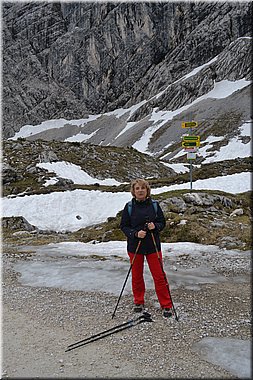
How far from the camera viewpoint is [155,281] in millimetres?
8305

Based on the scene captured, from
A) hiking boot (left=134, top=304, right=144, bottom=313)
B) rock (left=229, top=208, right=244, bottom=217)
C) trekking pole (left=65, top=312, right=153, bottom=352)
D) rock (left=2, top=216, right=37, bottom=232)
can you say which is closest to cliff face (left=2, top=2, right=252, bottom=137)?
rock (left=2, top=216, right=37, bottom=232)

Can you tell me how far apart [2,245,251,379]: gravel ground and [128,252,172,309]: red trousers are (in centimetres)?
32

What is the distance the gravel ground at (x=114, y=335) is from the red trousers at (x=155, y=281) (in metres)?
0.32

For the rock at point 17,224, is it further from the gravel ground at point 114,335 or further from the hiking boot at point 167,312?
the hiking boot at point 167,312

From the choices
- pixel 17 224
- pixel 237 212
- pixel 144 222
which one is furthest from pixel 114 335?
pixel 17 224

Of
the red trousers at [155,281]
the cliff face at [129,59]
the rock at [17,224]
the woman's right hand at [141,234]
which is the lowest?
the rock at [17,224]

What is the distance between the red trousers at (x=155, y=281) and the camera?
817cm

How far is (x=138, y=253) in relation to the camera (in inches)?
337

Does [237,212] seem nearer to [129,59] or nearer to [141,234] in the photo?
[141,234]

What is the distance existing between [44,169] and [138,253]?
36.8 m

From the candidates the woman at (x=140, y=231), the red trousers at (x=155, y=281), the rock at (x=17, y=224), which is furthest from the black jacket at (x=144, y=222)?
the rock at (x=17, y=224)

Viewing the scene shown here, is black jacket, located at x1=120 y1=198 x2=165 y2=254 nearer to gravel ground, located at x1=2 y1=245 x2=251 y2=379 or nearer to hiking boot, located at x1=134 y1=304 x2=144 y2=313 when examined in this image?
hiking boot, located at x1=134 y1=304 x2=144 y2=313

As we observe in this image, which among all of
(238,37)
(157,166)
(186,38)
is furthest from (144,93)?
(157,166)

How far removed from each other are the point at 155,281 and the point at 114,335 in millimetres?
1708
